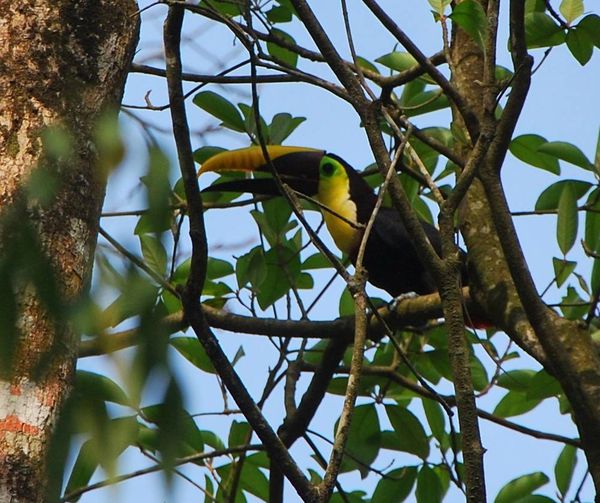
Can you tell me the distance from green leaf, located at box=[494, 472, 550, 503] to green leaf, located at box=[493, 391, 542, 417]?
0.28 m

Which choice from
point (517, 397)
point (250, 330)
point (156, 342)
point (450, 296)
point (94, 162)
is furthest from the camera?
point (517, 397)

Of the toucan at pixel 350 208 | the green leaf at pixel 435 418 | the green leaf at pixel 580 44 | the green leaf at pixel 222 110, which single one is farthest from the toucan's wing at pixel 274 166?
the green leaf at pixel 580 44

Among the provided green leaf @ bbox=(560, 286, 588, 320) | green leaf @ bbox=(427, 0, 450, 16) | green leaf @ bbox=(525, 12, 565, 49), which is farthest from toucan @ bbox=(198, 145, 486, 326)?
green leaf @ bbox=(427, 0, 450, 16)

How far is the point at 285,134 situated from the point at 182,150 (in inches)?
67.9

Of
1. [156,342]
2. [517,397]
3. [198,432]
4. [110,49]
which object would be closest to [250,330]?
[198,432]

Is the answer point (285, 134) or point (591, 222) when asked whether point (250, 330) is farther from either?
point (591, 222)

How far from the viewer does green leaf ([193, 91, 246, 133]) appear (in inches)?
142

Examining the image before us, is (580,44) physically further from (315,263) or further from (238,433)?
(238,433)

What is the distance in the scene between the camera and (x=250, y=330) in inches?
129

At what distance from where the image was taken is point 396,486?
349cm

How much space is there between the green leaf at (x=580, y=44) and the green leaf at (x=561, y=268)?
566mm

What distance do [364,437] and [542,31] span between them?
4.70ft

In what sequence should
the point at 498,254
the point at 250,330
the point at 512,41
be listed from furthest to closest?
the point at 250,330 → the point at 498,254 → the point at 512,41

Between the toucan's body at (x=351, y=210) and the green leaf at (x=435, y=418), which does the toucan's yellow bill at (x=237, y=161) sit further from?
the green leaf at (x=435, y=418)
